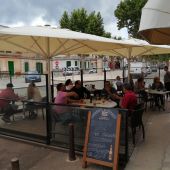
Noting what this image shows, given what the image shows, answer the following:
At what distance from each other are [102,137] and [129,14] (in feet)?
106

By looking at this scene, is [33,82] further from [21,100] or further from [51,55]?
[21,100]

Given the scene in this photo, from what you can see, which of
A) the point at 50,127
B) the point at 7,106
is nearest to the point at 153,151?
the point at 50,127

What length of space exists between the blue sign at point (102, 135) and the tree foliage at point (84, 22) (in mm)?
32941

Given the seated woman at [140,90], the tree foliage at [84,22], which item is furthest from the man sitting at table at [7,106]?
the tree foliage at [84,22]

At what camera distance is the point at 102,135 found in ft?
18.5

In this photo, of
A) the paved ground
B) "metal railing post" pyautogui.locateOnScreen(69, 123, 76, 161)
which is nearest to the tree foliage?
the paved ground

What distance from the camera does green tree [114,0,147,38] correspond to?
1395 inches

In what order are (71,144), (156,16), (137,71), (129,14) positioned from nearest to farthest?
(156,16) < (71,144) < (137,71) < (129,14)

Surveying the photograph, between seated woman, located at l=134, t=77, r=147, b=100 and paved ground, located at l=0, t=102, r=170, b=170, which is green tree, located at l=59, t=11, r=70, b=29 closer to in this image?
seated woman, located at l=134, t=77, r=147, b=100

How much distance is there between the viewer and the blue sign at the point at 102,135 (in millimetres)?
5516

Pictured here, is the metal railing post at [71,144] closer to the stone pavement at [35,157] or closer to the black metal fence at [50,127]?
the stone pavement at [35,157]

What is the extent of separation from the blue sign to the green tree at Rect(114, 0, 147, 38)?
3073 centimetres

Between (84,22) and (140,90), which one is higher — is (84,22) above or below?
above

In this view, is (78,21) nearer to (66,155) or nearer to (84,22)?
(84,22)
